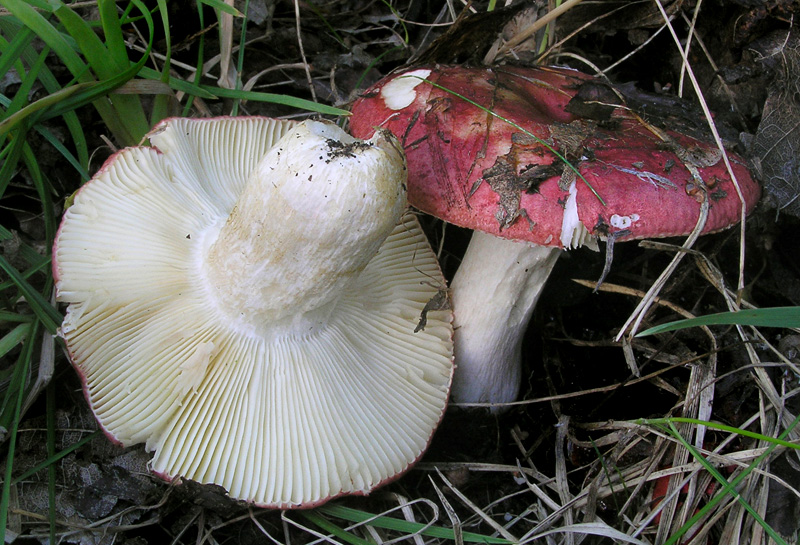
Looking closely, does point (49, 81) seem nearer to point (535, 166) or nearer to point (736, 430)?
point (535, 166)

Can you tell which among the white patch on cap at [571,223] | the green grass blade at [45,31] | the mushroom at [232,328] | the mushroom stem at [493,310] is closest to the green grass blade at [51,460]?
the mushroom at [232,328]

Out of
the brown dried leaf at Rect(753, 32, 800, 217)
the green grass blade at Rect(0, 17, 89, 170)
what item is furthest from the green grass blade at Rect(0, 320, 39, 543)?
the brown dried leaf at Rect(753, 32, 800, 217)

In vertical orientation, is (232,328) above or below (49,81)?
below

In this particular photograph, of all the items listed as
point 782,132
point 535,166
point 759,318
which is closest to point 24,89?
point 535,166

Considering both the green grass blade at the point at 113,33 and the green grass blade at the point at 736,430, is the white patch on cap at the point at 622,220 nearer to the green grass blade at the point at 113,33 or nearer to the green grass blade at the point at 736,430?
the green grass blade at the point at 736,430

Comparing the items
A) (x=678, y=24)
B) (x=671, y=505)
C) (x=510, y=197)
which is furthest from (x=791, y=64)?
(x=671, y=505)

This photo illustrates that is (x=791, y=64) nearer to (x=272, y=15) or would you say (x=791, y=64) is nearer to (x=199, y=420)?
(x=272, y=15)

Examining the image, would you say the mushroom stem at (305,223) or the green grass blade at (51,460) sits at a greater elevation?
the mushroom stem at (305,223)
